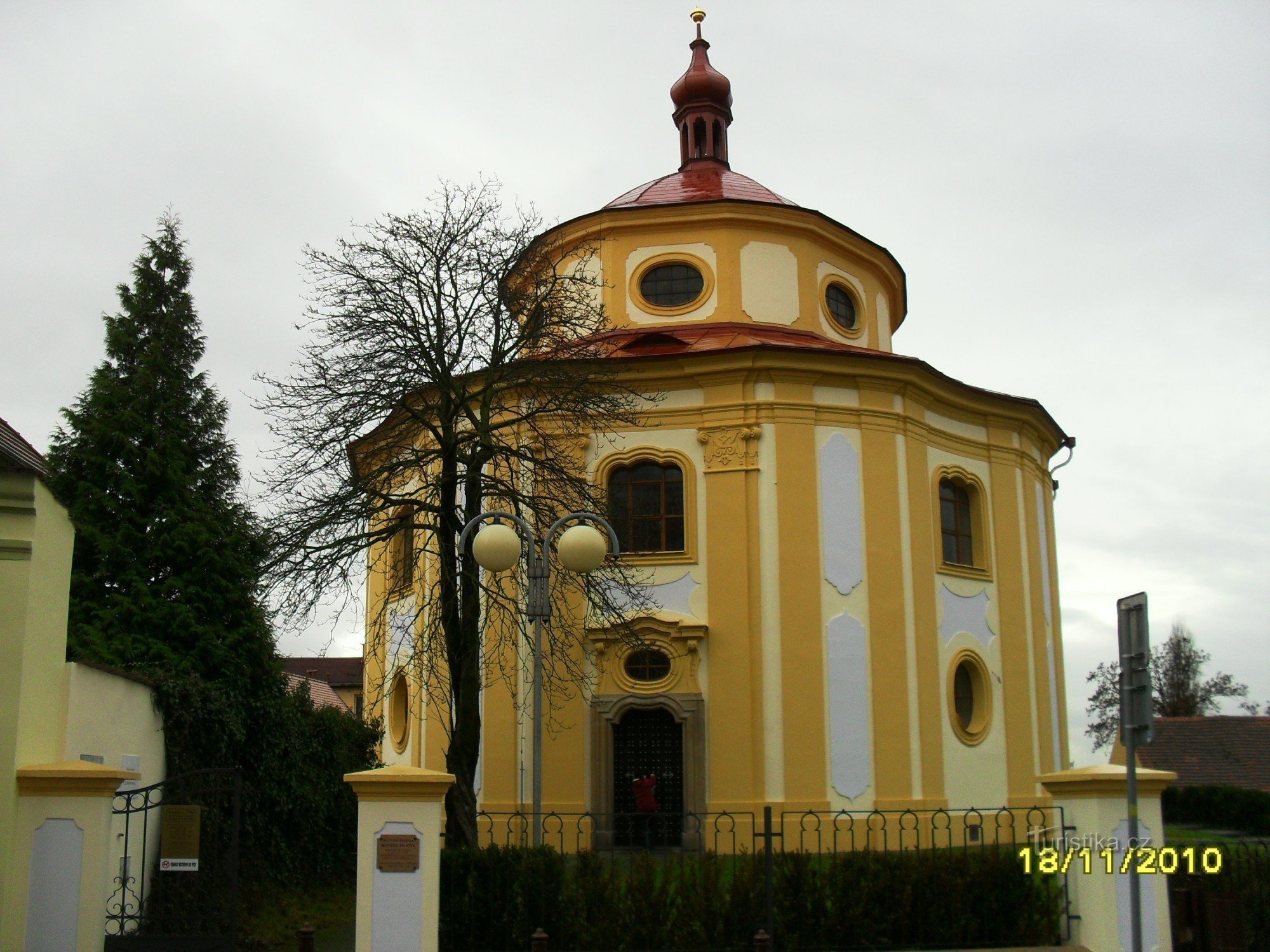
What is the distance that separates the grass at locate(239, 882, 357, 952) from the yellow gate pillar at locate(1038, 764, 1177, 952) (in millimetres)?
7120

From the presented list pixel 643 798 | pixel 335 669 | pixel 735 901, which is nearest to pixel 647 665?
pixel 643 798

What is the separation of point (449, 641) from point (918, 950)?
25.2 ft

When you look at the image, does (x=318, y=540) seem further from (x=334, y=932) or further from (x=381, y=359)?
(x=334, y=932)

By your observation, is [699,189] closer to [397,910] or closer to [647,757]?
[647,757]

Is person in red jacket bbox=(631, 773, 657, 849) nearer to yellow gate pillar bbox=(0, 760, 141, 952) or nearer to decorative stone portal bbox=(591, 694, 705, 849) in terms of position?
decorative stone portal bbox=(591, 694, 705, 849)

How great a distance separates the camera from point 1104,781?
1048 centimetres

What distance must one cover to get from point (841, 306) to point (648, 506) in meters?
6.51

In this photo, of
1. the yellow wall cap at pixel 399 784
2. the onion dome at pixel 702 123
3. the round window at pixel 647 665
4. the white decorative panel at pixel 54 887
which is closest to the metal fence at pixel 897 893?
the yellow wall cap at pixel 399 784

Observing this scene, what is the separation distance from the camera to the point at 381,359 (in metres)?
16.1

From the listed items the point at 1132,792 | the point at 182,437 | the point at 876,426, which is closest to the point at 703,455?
the point at 876,426

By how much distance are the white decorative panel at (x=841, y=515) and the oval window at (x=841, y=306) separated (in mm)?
3901

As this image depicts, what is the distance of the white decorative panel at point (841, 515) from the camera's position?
20375 millimetres

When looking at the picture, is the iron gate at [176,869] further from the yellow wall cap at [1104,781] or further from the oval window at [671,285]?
the oval window at [671,285]

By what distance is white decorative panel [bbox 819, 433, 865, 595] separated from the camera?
20.4 metres
